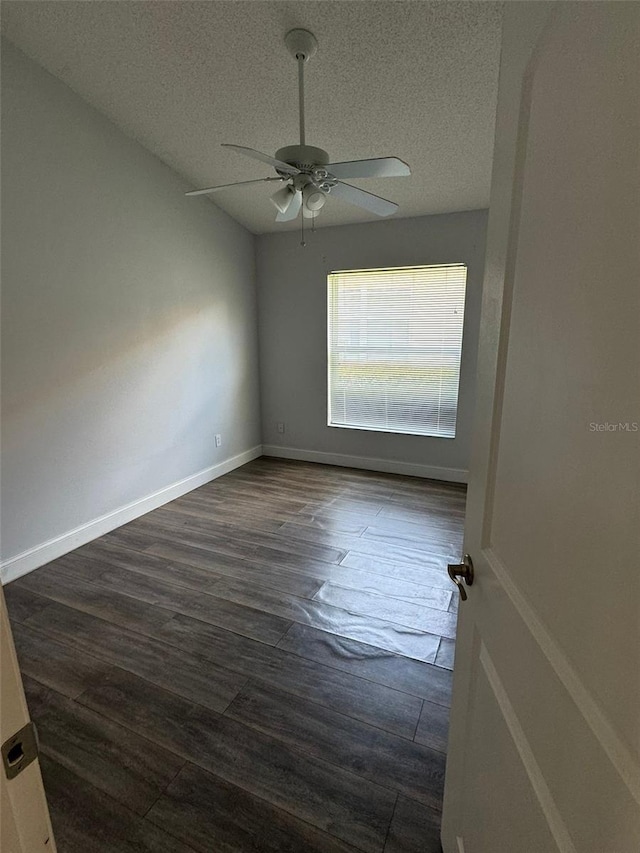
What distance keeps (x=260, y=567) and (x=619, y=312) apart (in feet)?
8.21

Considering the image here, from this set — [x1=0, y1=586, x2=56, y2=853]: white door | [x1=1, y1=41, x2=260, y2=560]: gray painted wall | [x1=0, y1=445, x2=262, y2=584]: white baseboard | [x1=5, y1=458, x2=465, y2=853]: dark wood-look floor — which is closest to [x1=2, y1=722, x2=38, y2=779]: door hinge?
[x1=0, y1=586, x2=56, y2=853]: white door

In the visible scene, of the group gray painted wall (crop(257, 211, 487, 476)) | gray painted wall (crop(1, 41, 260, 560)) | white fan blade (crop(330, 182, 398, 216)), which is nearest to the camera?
white fan blade (crop(330, 182, 398, 216))

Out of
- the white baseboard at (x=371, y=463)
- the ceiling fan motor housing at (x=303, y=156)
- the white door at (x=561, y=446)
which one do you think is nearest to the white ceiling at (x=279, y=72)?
the ceiling fan motor housing at (x=303, y=156)

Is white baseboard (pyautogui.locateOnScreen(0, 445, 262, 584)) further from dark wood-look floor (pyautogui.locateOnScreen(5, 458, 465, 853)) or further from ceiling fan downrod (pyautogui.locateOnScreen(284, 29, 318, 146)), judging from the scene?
ceiling fan downrod (pyautogui.locateOnScreen(284, 29, 318, 146))

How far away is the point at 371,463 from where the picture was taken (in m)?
4.46

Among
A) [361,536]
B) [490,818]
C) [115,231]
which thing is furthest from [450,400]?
[490,818]

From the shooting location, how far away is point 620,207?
0.42 m

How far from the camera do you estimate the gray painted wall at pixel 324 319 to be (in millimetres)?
3715

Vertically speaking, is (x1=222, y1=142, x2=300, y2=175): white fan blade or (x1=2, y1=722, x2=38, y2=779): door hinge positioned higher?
(x1=222, y1=142, x2=300, y2=175): white fan blade

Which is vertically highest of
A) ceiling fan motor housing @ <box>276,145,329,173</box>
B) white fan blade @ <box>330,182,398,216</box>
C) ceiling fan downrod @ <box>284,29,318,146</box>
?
ceiling fan downrod @ <box>284,29,318,146</box>

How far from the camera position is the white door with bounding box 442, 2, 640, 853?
414mm

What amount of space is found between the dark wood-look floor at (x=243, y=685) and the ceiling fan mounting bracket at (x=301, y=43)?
287 cm

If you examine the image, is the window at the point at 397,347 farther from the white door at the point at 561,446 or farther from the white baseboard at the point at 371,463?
the white door at the point at 561,446

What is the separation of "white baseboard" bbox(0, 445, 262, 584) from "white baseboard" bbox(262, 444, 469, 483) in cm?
74
